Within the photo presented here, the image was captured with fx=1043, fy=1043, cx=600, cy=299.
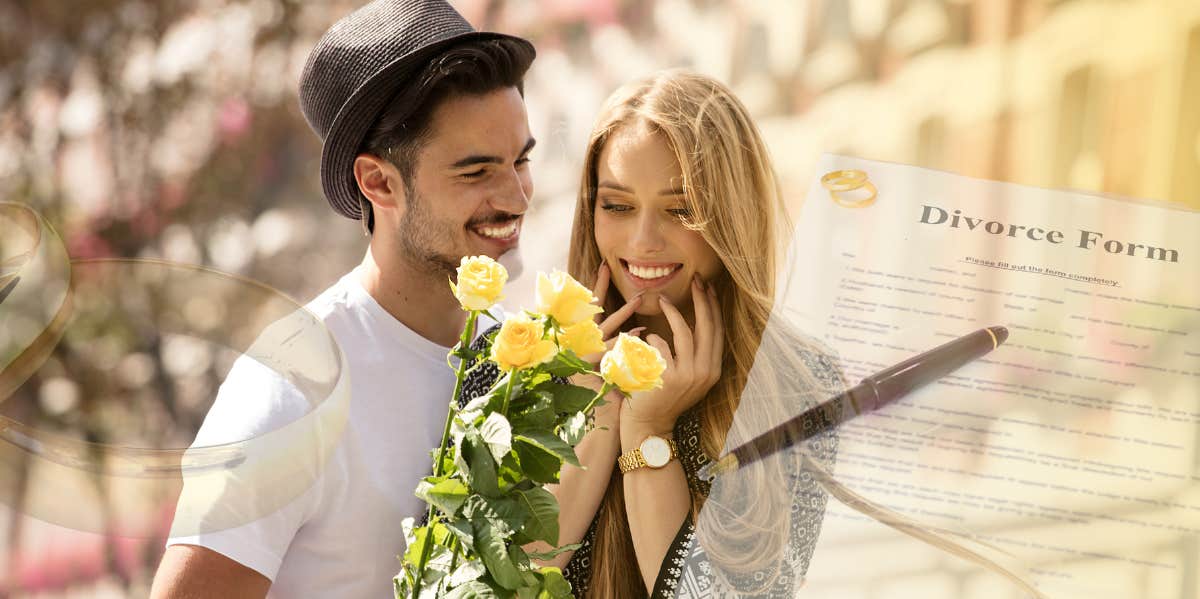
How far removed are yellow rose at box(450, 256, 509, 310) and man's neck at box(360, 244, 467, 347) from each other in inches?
24.2

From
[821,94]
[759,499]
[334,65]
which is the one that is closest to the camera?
[759,499]

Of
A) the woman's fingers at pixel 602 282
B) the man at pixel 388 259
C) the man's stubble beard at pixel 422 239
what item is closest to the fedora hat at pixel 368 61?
the man at pixel 388 259

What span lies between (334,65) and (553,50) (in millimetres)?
501

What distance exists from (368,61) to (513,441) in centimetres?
68

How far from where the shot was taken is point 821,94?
5.22 feet

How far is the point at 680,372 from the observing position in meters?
1.10

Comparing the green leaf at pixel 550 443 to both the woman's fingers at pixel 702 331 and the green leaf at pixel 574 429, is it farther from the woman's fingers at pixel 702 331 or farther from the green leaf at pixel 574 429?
the woman's fingers at pixel 702 331

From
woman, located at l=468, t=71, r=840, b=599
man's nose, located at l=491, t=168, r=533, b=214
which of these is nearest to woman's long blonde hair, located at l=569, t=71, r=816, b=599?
woman, located at l=468, t=71, r=840, b=599

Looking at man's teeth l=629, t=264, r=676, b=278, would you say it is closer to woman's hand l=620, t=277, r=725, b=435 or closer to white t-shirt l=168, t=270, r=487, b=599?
woman's hand l=620, t=277, r=725, b=435

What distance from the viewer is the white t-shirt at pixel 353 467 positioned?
45.9 inches

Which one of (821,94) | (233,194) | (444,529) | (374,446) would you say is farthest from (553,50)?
(444,529)

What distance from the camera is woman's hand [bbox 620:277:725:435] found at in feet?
3.59

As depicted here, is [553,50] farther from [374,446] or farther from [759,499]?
[759,499]
